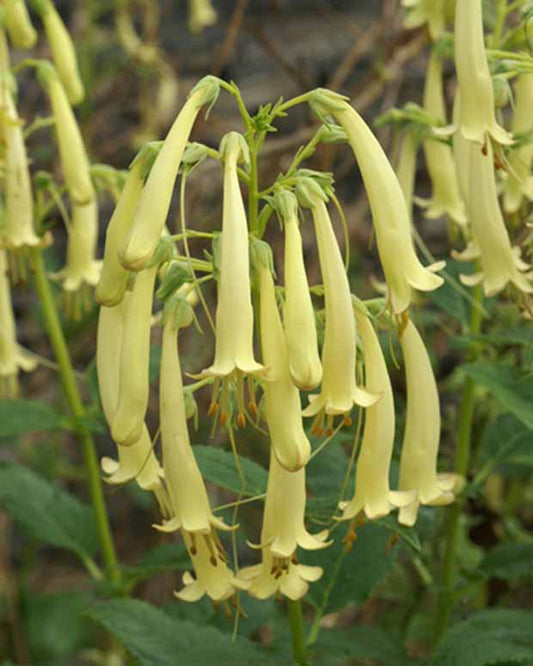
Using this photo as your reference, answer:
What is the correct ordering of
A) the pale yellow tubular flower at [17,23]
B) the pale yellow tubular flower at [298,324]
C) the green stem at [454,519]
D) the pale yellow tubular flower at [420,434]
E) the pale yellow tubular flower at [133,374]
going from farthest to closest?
the pale yellow tubular flower at [17,23] → the green stem at [454,519] → the pale yellow tubular flower at [420,434] → the pale yellow tubular flower at [133,374] → the pale yellow tubular flower at [298,324]

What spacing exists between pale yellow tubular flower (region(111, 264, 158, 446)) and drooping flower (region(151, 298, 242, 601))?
1.3 inches

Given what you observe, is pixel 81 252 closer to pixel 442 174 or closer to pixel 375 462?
pixel 442 174

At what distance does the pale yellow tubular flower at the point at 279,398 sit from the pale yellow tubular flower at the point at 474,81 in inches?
19.2

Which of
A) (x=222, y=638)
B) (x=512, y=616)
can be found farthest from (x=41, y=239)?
(x=512, y=616)

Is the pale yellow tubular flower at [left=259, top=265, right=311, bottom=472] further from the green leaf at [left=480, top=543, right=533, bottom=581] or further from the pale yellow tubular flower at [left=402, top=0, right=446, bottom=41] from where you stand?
the pale yellow tubular flower at [left=402, top=0, right=446, bottom=41]

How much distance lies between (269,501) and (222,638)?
14.8 inches

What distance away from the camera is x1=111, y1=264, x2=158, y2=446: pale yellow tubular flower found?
1448 mm

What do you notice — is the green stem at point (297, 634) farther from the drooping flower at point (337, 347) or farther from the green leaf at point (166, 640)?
the drooping flower at point (337, 347)

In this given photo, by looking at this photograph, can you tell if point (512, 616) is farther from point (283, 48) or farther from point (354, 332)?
point (283, 48)

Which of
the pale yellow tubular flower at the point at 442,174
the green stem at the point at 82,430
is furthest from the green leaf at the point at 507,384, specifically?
the green stem at the point at 82,430

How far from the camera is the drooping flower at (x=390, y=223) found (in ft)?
4.76

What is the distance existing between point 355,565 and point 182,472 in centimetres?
53

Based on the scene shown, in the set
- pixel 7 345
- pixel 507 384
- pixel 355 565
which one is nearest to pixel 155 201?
pixel 507 384

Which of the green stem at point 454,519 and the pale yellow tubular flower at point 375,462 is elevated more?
the pale yellow tubular flower at point 375,462
